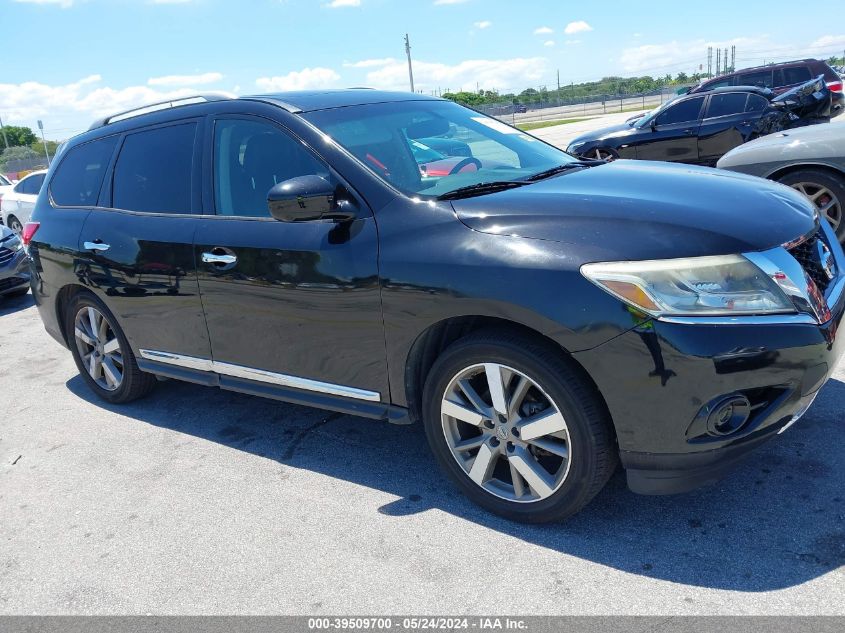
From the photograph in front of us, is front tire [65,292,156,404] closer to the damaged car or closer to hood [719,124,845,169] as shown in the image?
hood [719,124,845,169]

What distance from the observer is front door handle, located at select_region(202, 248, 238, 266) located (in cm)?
361

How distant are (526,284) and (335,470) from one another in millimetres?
1597

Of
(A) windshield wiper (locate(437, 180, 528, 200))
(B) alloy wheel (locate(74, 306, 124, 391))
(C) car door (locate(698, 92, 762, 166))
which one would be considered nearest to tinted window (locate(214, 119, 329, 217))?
(A) windshield wiper (locate(437, 180, 528, 200))

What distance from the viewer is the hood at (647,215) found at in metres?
2.58

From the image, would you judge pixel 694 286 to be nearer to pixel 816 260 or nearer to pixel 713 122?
pixel 816 260

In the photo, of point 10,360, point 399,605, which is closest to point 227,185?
point 399,605

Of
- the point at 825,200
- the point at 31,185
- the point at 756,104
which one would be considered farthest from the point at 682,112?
the point at 31,185

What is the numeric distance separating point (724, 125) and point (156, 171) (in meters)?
9.83

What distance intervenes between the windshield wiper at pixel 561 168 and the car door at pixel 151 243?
1804 millimetres

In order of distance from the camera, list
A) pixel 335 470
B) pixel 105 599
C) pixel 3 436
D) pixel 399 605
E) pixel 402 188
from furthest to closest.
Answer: pixel 3 436
pixel 335 470
pixel 402 188
pixel 105 599
pixel 399 605

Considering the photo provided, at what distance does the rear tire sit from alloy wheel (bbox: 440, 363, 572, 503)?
183 inches

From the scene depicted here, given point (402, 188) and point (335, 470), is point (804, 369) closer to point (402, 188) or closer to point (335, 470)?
point (402, 188)

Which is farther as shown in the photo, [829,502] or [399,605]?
[829,502]

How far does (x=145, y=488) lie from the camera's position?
3.68 m
